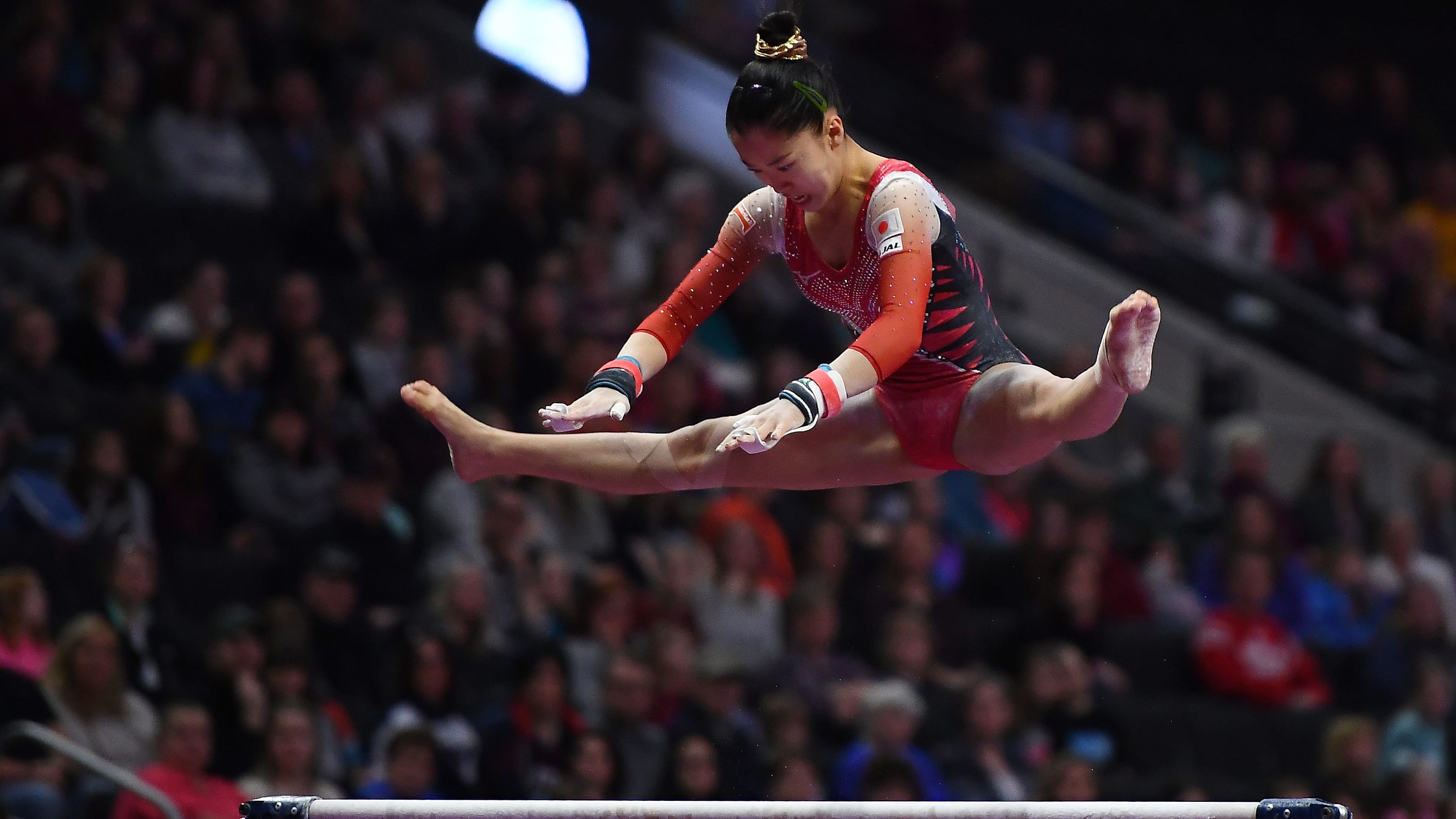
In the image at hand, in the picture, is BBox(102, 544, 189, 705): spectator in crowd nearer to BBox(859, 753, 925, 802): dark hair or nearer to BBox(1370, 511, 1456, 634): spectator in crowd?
BBox(859, 753, 925, 802): dark hair

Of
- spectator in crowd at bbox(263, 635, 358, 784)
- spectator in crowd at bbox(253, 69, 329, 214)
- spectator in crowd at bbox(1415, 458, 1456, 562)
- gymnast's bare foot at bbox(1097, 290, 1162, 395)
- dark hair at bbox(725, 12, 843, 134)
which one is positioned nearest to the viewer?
gymnast's bare foot at bbox(1097, 290, 1162, 395)

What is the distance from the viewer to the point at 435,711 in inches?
251

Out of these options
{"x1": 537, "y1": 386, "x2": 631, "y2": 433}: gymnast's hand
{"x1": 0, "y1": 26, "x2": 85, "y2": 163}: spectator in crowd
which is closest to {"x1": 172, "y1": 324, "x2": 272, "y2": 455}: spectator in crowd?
{"x1": 0, "y1": 26, "x2": 85, "y2": 163}: spectator in crowd

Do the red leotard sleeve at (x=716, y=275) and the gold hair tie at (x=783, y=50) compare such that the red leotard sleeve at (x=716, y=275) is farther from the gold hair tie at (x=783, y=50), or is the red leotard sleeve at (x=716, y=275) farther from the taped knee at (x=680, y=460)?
the gold hair tie at (x=783, y=50)

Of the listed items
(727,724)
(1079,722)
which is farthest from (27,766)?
(1079,722)

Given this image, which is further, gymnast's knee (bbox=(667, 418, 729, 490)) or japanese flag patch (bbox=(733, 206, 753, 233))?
japanese flag patch (bbox=(733, 206, 753, 233))

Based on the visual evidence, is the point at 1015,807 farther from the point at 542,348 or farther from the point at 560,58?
the point at 560,58

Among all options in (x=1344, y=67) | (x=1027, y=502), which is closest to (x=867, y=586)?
(x=1027, y=502)

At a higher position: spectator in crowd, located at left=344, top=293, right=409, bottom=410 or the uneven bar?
spectator in crowd, located at left=344, top=293, right=409, bottom=410

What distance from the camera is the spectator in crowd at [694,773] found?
247 inches

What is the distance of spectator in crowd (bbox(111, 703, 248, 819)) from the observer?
5676mm

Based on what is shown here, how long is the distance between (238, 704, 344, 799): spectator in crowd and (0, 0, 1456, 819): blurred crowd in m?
0.02

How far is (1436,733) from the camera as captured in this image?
7.96 meters

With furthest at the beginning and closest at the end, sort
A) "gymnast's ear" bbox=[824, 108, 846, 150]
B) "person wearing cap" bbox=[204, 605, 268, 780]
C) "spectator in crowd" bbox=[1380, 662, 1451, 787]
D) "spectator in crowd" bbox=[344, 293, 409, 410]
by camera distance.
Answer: "spectator in crowd" bbox=[1380, 662, 1451, 787], "spectator in crowd" bbox=[344, 293, 409, 410], "person wearing cap" bbox=[204, 605, 268, 780], "gymnast's ear" bbox=[824, 108, 846, 150]
